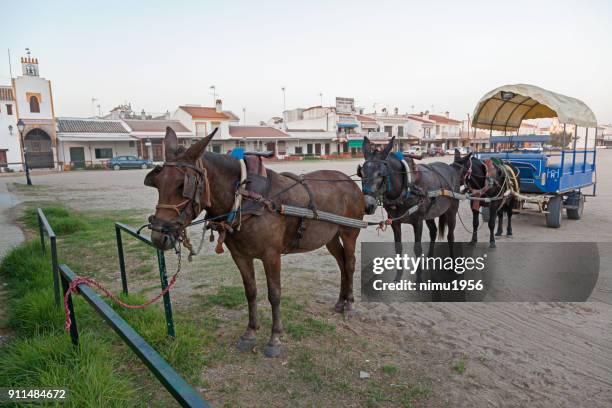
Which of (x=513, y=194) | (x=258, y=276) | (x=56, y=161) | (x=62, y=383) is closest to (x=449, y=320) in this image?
(x=258, y=276)

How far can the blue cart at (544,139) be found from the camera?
24.0ft

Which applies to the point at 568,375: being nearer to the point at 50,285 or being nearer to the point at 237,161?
the point at 237,161

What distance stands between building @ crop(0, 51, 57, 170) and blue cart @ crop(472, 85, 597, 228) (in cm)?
3686

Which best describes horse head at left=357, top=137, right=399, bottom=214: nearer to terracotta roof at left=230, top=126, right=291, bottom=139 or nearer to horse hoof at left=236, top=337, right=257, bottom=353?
horse hoof at left=236, top=337, right=257, bottom=353

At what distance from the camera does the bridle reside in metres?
2.62

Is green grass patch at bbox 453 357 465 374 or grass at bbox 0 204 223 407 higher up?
grass at bbox 0 204 223 407

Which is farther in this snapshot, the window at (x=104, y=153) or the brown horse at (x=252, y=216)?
the window at (x=104, y=153)

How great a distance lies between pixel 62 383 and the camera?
2445 mm

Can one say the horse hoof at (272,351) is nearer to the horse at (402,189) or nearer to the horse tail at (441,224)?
the horse at (402,189)

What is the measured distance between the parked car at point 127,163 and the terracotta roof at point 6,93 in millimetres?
9707

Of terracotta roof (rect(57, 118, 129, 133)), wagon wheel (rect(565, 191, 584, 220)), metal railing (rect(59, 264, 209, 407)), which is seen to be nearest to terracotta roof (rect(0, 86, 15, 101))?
terracotta roof (rect(57, 118, 129, 133))

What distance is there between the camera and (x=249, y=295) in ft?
12.0

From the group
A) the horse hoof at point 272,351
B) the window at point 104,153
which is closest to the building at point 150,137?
the window at point 104,153

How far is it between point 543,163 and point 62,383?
356 inches
